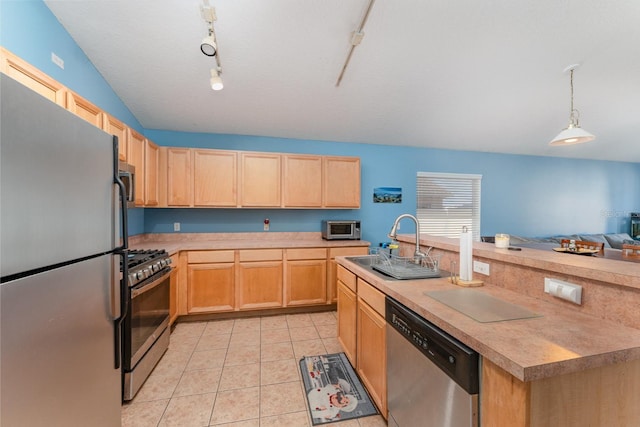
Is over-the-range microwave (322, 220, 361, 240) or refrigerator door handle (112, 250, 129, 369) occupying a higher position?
over-the-range microwave (322, 220, 361, 240)

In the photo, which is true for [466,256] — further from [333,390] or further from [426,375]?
[333,390]

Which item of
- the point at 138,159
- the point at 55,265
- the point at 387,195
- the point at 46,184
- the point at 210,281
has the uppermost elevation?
the point at 138,159

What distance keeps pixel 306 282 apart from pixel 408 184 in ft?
7.97

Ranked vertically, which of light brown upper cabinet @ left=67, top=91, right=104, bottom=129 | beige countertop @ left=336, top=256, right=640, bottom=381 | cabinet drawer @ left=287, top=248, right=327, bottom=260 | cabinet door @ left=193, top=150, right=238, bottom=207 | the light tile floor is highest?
light brown upper cabinet @ left=67, top=91, right=104, bottom=129

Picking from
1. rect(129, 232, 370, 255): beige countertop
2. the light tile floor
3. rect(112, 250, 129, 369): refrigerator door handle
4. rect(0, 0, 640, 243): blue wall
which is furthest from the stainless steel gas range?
rect(0, 0, 640, 243): blue wall

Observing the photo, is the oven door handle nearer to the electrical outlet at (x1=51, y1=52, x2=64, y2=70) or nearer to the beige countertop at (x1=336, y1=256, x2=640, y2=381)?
the electrical outlet at (x1=51, y1=52, x2=64, y2=70)

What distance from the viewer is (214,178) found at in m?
3.30

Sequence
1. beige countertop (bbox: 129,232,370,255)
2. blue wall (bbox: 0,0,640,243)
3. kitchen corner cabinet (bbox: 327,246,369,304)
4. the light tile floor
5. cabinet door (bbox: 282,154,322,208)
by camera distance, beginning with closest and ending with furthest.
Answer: the light tile floor < blue wall (bbox: 0,0,640,243) < beige countertop (bbox: 129,232,370,255) < kitchen corner cabinet (bbox: 327,246,369,304) < cabinet door (bbox: 282,154,322,208)

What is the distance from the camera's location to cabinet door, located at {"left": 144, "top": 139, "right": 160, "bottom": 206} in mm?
2814

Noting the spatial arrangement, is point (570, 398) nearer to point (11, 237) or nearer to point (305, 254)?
point (11, 237)

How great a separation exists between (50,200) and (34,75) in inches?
39.2

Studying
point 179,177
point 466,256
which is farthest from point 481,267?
point 179,177

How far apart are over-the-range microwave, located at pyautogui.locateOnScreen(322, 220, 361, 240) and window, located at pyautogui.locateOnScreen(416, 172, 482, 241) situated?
1.44 meters

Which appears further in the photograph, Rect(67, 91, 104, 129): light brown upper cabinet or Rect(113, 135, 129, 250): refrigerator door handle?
Rect(67, 91, 104, 129): light brown upper cabinet
